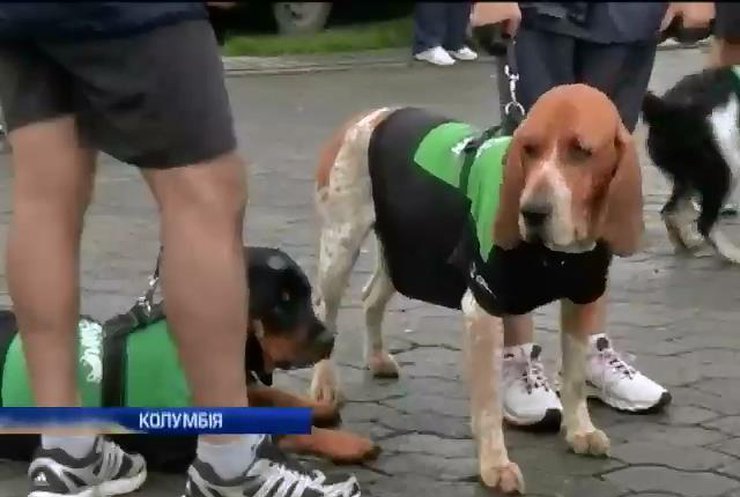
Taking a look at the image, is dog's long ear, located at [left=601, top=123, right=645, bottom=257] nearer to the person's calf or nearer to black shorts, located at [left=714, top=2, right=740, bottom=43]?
black shorts, located at [left=714, top=2, right=740, bottom=43]

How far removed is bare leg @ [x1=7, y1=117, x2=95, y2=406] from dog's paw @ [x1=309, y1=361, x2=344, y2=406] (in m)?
1.04

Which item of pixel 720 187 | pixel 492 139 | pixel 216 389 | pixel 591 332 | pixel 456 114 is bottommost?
pixel 456 114

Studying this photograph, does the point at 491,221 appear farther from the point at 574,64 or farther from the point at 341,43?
the point at 341,43

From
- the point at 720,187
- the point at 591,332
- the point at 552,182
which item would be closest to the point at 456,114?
the point at 720,187

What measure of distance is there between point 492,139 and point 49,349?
1.25 metres

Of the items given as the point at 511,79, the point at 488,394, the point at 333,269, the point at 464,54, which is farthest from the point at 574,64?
the point at 464,54

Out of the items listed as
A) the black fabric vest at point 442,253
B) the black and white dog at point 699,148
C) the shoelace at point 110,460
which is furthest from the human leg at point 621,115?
the black and white dog at point 699,148

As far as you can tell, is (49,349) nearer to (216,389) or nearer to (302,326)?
(216,389)

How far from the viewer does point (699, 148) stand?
5.88 meters

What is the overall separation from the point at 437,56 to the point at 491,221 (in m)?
9.97

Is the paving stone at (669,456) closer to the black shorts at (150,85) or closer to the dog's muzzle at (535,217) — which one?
the dog's muzzle at (535,217)

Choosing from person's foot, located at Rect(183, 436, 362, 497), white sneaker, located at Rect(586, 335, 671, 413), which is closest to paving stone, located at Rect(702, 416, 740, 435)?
white sneaker, located at Rect(586, 335, 671, 413)

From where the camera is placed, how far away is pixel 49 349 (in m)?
3.11

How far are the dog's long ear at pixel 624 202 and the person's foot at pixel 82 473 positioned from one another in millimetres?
1306
